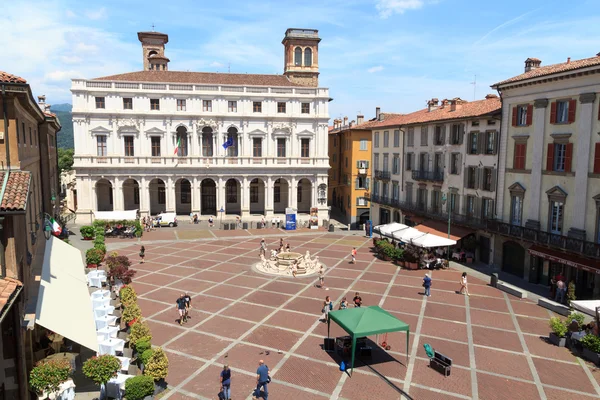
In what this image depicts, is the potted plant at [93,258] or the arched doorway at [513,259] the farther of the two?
the arched doorway at [513,259]

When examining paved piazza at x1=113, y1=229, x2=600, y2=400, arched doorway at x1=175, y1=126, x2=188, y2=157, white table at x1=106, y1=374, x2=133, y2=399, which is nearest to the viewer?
white table at x1=106, y1=374, x2=133, y2=399

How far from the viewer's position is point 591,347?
56.2 feet

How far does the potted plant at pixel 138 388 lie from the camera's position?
12.9 m

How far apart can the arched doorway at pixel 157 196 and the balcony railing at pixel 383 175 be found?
26930 millimetres

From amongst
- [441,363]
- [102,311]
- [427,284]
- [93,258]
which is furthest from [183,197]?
[441,363]

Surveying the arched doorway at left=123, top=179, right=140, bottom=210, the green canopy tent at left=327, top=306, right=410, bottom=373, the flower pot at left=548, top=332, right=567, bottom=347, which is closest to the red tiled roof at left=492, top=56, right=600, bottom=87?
the flower pot at left=548, top=332, right=567, bottom=347

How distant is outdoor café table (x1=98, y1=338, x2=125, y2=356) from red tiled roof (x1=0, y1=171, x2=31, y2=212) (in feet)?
23.6

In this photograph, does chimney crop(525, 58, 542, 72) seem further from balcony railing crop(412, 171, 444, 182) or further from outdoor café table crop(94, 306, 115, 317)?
outdoor café table crop(94, 306, 115, 317)

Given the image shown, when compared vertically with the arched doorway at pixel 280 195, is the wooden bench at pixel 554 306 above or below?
below

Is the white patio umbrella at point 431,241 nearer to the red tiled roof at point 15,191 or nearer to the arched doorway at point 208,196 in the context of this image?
the red tiled roof at point 15,191

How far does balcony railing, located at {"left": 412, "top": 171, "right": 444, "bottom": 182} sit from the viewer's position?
37.5m

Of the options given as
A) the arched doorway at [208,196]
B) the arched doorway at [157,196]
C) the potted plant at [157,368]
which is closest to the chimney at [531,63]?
the potted plant at [157,368]

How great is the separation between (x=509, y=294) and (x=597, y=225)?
6071 millimetres

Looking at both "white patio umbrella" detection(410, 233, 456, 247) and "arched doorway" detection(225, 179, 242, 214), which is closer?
"white patio umbrella" detection(410, 233, 456, 247)
